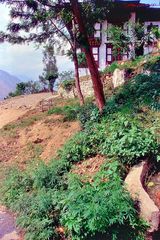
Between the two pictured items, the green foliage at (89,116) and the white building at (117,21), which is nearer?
the green foliage at (89,116)

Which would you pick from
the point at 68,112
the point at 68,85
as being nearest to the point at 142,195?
the point at 68,112

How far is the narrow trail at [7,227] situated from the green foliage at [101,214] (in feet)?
4.84

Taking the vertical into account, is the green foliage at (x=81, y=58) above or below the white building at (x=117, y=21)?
below

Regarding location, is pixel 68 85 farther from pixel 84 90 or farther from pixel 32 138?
pixel 32 138

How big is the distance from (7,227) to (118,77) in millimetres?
12877

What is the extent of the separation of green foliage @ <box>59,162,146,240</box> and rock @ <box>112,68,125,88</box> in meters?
12.8

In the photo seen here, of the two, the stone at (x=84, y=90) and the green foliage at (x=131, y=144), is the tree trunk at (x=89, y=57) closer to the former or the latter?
the green foliage at (x=131, y=144)

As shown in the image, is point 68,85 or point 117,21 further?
point 117,21

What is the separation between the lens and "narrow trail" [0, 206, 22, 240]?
819cm

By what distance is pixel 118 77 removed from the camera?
65.9ft

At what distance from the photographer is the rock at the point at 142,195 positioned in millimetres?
6969

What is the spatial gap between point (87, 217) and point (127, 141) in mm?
2746

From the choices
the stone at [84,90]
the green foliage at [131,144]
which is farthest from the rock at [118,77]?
the green foliage at [131,144]

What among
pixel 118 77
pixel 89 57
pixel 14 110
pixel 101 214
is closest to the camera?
pixel 101 214
